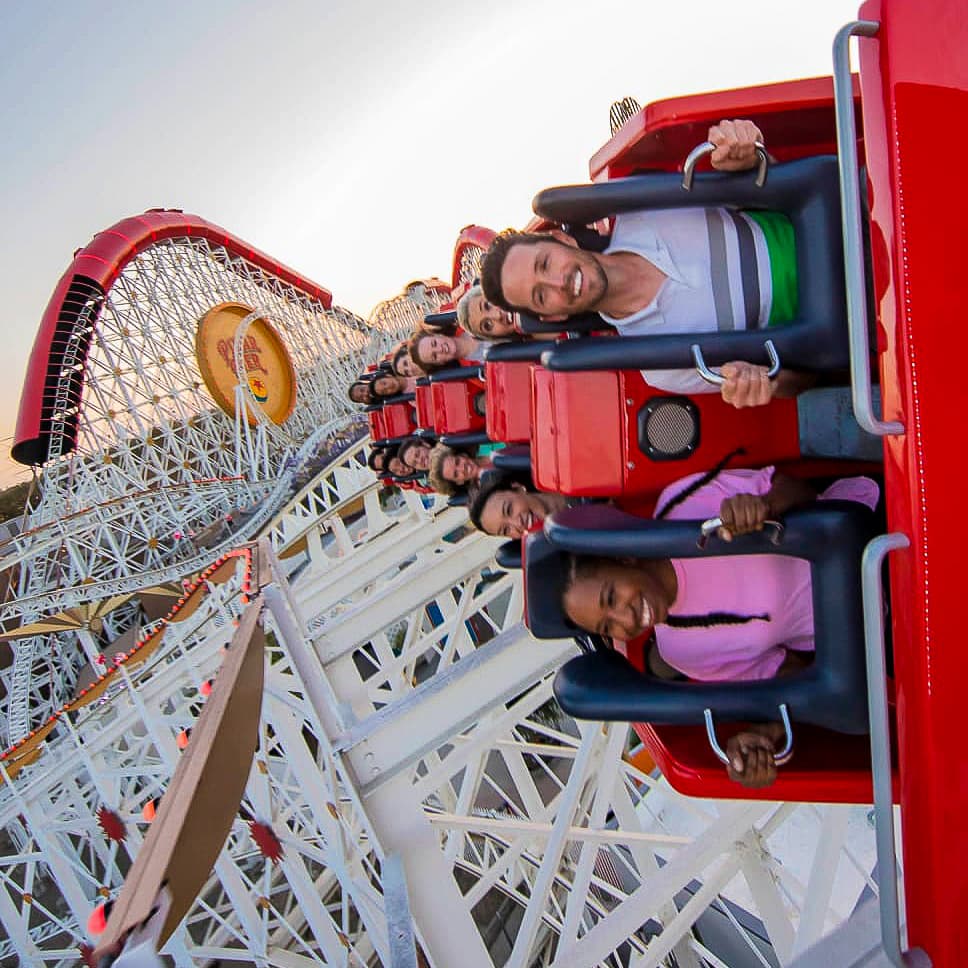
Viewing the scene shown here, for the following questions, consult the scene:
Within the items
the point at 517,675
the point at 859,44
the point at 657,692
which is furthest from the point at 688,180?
the point at 517,675

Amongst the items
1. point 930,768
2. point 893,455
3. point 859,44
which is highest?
point 859,44

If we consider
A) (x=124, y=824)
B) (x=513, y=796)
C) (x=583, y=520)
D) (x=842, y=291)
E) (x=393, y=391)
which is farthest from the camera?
(x=513, y=796)

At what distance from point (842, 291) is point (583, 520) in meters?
0.70

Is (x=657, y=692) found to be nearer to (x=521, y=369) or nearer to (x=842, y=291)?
(x=842, y=291)

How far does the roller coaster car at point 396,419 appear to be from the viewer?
4.86m

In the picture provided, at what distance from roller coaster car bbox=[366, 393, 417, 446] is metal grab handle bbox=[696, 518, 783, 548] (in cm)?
366

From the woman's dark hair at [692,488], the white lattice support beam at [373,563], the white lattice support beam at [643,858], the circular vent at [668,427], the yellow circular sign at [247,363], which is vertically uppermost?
the yellow circular sign at [247,363]

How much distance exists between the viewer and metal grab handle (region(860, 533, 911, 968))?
3.23 feet

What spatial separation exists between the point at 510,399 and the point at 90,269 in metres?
11.7

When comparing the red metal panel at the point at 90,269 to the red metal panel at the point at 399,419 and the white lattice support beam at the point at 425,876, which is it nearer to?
the red metal panel at the point at 399,419

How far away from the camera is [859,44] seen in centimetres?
106

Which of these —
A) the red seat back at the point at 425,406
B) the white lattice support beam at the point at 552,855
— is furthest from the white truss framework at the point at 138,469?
the white lattice support beam at the point at 552,855

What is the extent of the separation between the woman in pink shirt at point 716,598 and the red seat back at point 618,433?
11cm

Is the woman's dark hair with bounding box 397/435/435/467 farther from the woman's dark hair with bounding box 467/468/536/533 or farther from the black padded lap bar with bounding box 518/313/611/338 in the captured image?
the black padded lap bar with bounding box 518/313/611/338
